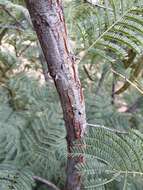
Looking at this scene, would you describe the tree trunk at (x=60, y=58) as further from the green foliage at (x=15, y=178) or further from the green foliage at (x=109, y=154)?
the green foliage at (x=15, y=178)

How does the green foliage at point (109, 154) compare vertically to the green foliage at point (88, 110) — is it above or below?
below

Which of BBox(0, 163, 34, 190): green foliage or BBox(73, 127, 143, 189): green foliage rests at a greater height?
BBox(0, 163, 34, 190): green foliage

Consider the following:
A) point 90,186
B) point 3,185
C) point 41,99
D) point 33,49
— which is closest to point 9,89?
point 41,99

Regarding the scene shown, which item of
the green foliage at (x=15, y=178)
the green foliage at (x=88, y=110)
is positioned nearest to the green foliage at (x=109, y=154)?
the green foliage at (x=88, y=110)

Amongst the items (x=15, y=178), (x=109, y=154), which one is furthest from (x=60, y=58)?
(x=15, y=178)

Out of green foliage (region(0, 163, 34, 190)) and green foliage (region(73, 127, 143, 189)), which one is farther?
green foliage (region(0, 163, 34, 190))

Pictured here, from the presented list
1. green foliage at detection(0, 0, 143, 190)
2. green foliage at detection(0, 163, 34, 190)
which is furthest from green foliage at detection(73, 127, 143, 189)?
green foliage at detection(0, 163, 34, 190)

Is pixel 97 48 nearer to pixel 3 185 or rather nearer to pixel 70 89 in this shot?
pixel 70 89

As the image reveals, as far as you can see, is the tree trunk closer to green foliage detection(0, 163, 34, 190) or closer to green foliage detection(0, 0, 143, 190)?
green foliage detection(0, 0, 143, 190)
